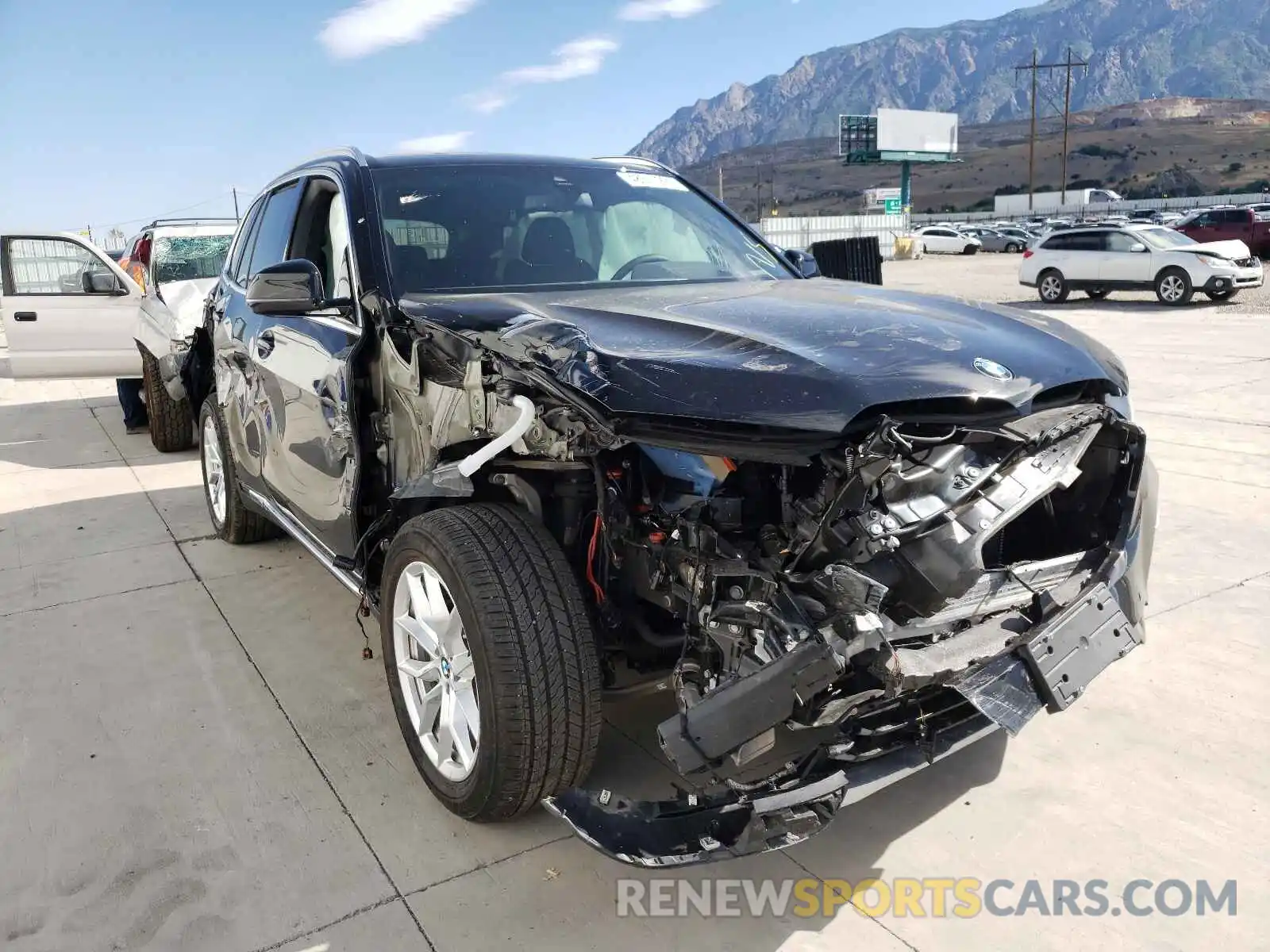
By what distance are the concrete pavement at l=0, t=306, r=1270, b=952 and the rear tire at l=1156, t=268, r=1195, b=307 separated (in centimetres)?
1571

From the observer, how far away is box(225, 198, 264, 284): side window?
482 cm

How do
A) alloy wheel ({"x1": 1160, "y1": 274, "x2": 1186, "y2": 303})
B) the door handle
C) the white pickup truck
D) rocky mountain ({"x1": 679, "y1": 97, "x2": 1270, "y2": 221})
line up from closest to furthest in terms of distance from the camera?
1. the door handle
2. the white pickup truck
3. alloy wheel ({"x1": 1160, "y1": 274, "x2": 1186, "y2": 303})
4. rocky mountain ({"x1": 679, "y1": 97, "x2": 1270, "y2": 221})

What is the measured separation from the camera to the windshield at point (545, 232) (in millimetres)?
3432

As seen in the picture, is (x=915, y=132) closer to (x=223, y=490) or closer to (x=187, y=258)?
(x=187, y=258)

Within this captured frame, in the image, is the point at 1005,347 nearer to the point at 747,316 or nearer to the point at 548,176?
the point at 747,316

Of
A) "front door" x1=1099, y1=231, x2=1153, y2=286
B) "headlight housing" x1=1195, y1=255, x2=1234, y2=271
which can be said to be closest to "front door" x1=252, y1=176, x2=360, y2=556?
"headlight housing" x1=1195, y1=255, x2=1234, y2=271

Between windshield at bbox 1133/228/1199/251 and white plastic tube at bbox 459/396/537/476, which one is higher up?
windshield at bbox 1133/228/1199/251

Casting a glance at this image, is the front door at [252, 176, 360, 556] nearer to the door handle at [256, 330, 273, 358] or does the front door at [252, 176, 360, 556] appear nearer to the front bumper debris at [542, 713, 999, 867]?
the door handle at [256, 330, 273, 358]

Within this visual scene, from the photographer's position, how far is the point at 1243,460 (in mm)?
6559

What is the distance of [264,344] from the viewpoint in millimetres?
4102

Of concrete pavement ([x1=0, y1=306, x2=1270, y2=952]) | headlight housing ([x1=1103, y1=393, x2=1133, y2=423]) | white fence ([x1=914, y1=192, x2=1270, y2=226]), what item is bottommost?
concrete pavement ([x1=0, y1=306, x2=1270, y2=952])

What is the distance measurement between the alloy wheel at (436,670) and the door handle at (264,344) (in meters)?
1.57

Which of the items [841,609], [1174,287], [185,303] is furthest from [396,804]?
[1174,287]

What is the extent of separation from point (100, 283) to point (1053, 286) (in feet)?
58.4
